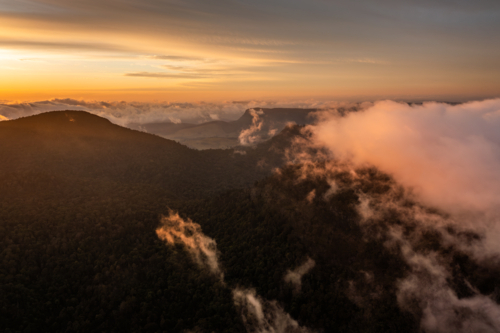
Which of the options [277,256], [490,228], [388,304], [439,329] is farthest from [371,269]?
[490,228]

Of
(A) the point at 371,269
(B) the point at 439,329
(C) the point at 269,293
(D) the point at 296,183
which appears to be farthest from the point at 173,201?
(B) the point at 439,329

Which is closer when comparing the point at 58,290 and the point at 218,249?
the point at 58,290

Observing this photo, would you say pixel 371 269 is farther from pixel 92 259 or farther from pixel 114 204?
pixel 114 204

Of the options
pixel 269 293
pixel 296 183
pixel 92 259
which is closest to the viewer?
pixel 269 293

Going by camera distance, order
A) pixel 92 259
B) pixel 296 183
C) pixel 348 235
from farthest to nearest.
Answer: pixel 296 183, pixel 348 235, pixel 92 259

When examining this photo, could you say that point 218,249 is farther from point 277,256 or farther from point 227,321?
point 227,321

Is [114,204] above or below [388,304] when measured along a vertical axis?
above

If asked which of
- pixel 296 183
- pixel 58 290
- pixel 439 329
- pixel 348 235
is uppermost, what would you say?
pixel 296 183
